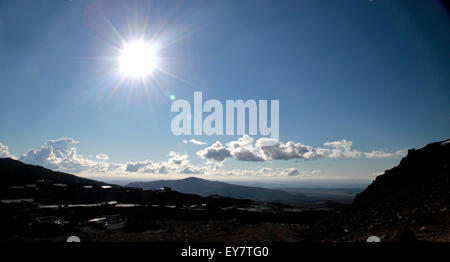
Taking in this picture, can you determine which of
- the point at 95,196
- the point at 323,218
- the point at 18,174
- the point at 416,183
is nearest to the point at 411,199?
the point at 416,183

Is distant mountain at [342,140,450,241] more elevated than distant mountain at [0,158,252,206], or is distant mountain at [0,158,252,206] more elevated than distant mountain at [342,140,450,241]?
distant mountain at [342,140,450,241]

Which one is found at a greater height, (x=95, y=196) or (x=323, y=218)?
(x=323, y=218)

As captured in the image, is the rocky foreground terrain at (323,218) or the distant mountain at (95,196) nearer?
the rocky foreground terrain at (323,218)

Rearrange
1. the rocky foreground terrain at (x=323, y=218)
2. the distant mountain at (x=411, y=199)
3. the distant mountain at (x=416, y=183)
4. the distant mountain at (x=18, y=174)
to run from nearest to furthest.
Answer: the distant mountain at (x=411, y=199)
the rocky foreground terrain at (x=323, y=218)
the distant mountain at (x=416, y=183)
the distant mountain at (x=18, y=174)

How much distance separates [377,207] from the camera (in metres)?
17.7

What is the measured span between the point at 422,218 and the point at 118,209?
1481 inches

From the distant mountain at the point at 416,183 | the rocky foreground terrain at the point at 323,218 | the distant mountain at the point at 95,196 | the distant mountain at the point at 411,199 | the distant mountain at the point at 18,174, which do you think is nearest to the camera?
the distant mountain at the point at 411,199

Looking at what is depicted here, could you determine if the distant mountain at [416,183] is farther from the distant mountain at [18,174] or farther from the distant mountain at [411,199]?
the distant mountain at [18,174]

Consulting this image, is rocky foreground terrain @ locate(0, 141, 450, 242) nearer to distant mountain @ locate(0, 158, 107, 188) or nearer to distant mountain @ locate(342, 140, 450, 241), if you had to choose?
distant mountain @ locate(342, 140, 450, 241)

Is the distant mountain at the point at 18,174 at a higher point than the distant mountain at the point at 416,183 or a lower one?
lower

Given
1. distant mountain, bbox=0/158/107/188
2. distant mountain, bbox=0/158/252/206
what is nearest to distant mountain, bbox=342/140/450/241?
distant mountain, bbox=0/158/252/206

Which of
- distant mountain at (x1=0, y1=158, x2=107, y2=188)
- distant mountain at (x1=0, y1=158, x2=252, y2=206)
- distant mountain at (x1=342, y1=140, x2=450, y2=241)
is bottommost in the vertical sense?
distant mountain at (x1=0, y1=158, x2=252, y2=206)

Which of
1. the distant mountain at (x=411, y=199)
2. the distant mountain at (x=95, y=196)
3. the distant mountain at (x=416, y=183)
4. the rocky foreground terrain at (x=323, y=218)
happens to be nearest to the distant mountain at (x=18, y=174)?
the distant mountain at (x=95, y=196)

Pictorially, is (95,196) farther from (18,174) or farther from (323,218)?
(323,218)
